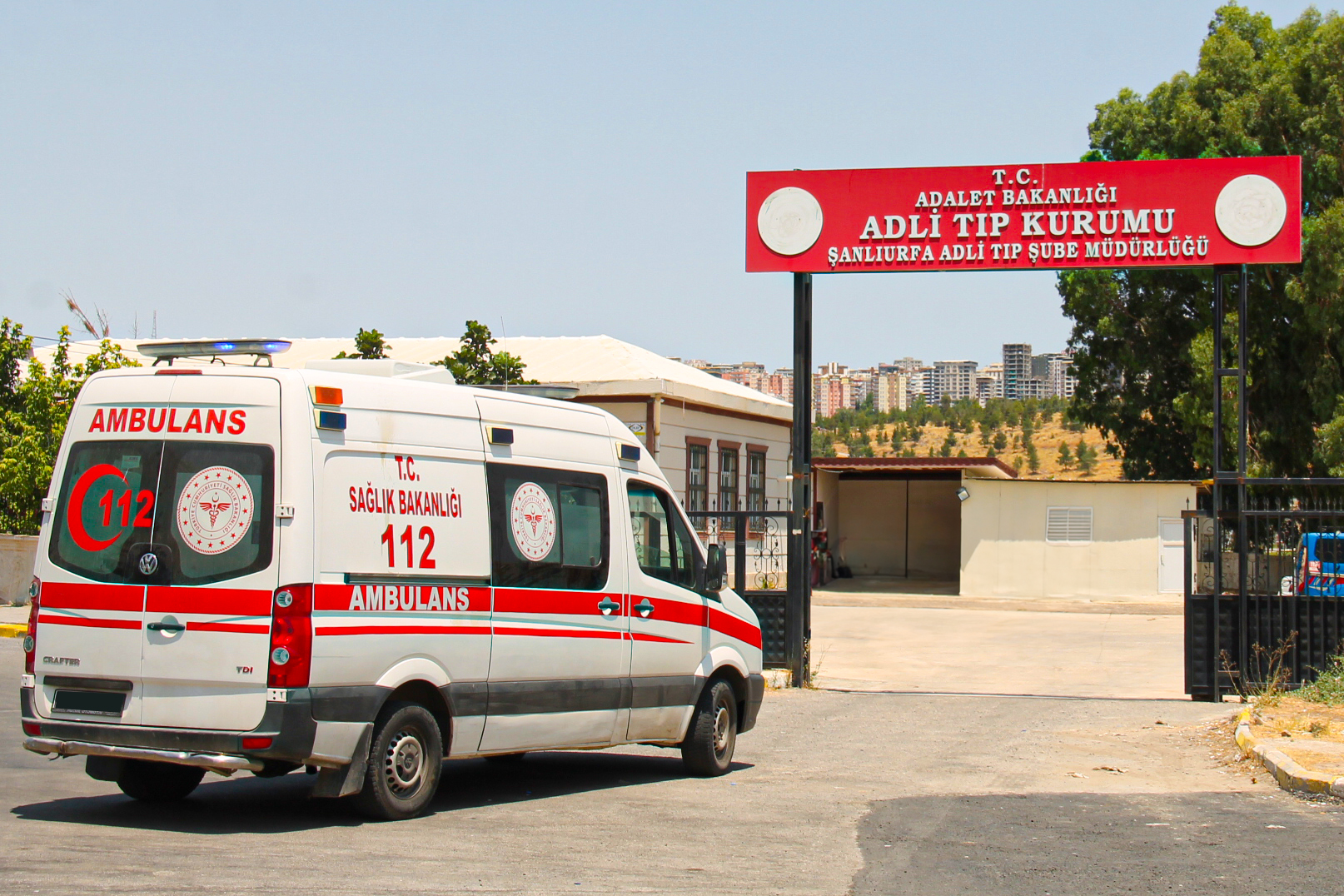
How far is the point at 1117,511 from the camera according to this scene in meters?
36.0

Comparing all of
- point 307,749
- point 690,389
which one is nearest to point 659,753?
point 307,749

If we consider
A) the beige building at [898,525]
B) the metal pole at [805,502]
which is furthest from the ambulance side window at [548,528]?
the beige building at [898,525]

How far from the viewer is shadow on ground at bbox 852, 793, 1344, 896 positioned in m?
6.68

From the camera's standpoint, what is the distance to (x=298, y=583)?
23.5 ft

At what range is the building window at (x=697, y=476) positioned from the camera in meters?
28.1

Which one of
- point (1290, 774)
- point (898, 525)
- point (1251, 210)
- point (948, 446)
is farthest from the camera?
point (948, 446)

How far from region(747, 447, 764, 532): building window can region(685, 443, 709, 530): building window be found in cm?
247

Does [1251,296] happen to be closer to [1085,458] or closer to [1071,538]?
[1071,538]

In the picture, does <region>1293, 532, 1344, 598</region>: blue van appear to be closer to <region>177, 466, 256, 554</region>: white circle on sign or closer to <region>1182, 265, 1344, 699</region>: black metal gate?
<region>1182, 265, 1344, 699</region>: black metal gate

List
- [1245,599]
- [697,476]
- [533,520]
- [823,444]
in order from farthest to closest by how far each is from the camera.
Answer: [823,444] < [697,476] < [1245,599] < [533,520]

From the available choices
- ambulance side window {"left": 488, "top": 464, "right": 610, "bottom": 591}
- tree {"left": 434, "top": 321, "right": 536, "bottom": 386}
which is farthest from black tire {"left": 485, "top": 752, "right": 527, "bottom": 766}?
tree {"left": 434, "top": 321, "right": 536, "bottom": 386}

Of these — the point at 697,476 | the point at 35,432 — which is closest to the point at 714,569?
the point at 35,432

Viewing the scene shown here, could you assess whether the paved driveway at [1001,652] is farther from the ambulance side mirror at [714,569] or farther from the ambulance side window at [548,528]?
the ambulance side window at [548,528]

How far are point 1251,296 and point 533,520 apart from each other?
118ft
